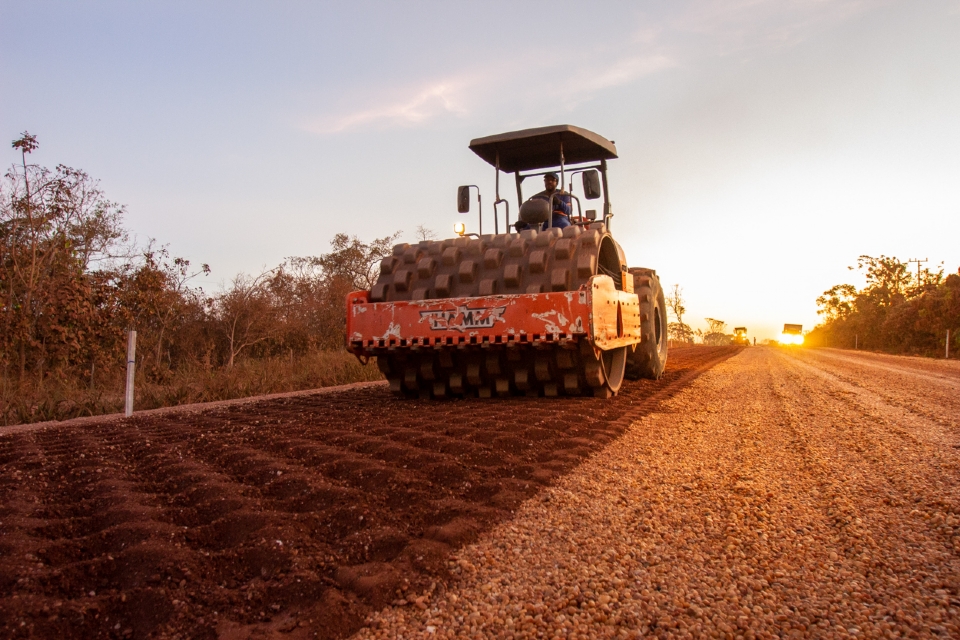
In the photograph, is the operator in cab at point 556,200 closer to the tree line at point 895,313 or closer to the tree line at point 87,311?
the tree line at point 87,311

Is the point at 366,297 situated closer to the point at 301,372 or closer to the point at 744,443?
the point at 744,443

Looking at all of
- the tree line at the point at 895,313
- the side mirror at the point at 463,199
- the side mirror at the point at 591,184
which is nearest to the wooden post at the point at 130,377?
the side mirror at the point at 463,199

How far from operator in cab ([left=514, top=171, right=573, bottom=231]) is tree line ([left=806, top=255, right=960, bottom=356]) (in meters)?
28.6

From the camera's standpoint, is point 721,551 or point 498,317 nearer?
point 721,551

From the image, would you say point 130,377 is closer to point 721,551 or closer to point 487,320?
point 487,320

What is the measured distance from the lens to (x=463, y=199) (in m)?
7.38

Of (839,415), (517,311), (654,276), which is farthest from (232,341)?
(839,415)

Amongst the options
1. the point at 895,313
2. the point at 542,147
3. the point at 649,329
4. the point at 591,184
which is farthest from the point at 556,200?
the point at 895,313

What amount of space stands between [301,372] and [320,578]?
9.57m

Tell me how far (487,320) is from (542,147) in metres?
3.16

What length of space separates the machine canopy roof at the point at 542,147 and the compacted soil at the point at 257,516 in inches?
148

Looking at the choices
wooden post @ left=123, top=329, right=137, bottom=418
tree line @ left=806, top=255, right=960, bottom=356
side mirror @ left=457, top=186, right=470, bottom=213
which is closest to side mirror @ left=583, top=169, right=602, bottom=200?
side mirror @ left=457, top=186, right=470, bottom=213

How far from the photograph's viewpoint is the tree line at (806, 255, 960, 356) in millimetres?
29875

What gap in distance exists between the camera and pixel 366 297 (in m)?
5.91
